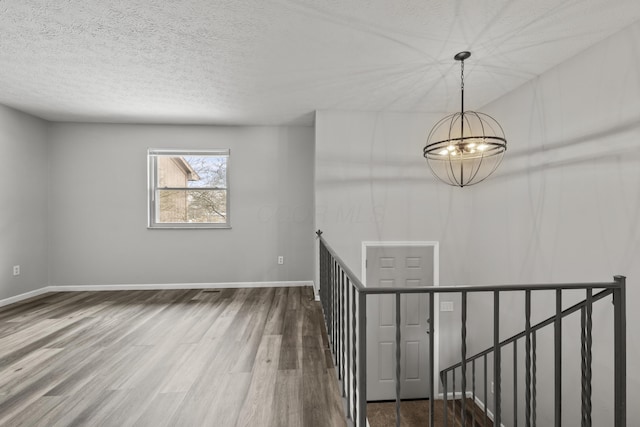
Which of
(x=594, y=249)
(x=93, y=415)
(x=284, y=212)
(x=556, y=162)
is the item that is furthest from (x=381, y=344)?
(x=93, y=415)

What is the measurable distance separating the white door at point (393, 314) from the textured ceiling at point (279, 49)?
202 cm

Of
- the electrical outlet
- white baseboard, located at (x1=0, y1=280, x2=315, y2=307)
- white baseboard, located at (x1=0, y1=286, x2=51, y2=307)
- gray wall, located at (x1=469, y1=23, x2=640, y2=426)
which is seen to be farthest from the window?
gray wall, located at (x1=469, y1=23, x2=640, y2=426)

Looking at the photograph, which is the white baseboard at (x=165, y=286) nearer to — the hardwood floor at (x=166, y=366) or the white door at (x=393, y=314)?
the hardwood floor at (x=166, y=366)

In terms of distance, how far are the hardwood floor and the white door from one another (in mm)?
1031

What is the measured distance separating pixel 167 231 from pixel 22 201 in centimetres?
181

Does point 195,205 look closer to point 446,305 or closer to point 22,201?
point 22,201

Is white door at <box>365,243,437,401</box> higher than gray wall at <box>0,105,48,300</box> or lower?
lower

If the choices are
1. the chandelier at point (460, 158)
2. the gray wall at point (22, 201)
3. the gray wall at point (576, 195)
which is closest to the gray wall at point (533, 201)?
the gray wall at point (576, 195)

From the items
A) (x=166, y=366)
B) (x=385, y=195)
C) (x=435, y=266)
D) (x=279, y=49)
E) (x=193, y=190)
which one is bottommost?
(x=166, y=366)

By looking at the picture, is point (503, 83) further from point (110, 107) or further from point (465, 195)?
point (110, 107)

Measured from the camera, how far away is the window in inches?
187

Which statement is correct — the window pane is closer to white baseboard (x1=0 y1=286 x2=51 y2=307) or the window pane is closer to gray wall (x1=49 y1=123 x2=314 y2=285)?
gray wall (x1=49 y1=123 x2=314 y2=285)

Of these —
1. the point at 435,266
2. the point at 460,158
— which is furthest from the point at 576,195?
the point at 435,266

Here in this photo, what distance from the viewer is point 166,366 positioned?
2.36m
